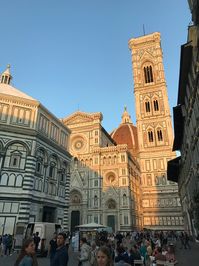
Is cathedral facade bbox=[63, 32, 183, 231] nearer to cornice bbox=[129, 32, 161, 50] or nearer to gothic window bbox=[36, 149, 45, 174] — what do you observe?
cornice bbox=[129, 32, 161, 50]

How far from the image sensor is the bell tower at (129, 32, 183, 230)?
47406 millimetres

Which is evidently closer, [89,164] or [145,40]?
[89,164]

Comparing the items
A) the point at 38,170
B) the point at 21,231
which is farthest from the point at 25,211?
the point at 38,170

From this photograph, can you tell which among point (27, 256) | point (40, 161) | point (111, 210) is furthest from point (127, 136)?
point (27, 256)

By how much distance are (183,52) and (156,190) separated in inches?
1537

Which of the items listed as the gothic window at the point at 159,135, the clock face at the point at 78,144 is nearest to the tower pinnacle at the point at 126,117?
the gothic window at the point at 159,135

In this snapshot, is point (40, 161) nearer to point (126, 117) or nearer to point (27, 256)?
point (27, 256)

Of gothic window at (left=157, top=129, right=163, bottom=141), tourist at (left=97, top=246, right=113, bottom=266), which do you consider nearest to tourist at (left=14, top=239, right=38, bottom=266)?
tourist at (left=97, top=246, right=113, bottom=266)

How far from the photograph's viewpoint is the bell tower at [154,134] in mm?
47406

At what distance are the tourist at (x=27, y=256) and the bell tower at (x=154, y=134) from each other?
4691 centimetres

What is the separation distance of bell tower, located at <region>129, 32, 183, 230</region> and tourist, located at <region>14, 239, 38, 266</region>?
154ft

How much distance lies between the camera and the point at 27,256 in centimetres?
416

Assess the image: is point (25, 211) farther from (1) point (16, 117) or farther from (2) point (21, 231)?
(1) point (16, 117)

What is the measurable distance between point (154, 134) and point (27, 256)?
170ft
